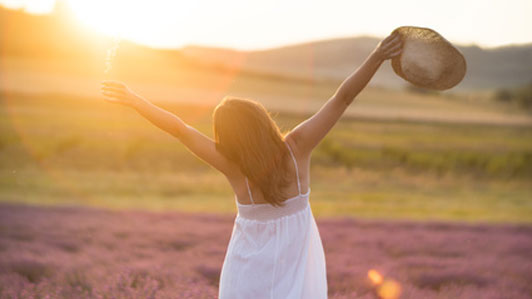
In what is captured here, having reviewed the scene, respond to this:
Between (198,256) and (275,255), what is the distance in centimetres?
331

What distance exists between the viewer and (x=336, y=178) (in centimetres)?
2306

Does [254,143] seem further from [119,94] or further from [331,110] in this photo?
[119,94]

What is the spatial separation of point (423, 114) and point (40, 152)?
4475 centimetres

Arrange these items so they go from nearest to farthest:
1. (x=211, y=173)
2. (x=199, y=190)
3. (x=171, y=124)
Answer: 1. (x=171, y=124)
2. (x=199, y=190)
3. (x=211, y=173)

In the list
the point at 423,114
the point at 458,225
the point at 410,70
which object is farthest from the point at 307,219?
the point at 423,114

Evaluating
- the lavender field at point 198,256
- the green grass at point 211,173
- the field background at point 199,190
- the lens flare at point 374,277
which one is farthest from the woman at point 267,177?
the green grass at point 211,173

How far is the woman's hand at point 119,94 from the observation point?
288 centimetres

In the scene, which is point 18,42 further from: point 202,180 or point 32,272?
point 32,272

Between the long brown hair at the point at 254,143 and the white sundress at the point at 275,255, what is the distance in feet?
0.39

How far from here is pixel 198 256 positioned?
19.7 ft

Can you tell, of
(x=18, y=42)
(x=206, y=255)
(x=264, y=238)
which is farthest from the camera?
(x=18, y=42)

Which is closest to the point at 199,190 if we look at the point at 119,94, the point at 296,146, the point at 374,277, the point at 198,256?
the point at 198,256

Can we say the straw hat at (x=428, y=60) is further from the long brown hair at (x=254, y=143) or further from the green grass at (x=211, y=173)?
the green grass at (x=211, y=173)

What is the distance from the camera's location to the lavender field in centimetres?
437
